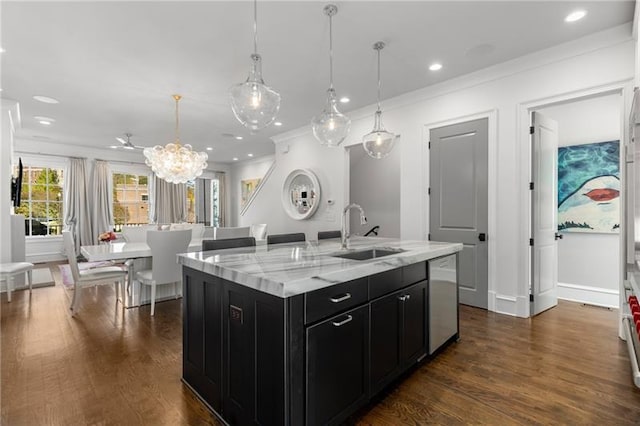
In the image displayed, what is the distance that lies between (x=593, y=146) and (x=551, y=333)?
2.56 meters

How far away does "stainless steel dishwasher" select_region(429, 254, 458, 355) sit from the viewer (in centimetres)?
245

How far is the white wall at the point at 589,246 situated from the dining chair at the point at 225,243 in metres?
3.78

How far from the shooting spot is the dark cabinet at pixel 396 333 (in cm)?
187

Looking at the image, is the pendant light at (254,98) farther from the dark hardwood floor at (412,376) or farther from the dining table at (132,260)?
the dining table at (132,260)

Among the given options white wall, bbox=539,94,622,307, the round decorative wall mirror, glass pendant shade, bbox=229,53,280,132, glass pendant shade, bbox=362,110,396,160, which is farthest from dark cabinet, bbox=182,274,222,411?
white wall, bbox=539,94,622,307

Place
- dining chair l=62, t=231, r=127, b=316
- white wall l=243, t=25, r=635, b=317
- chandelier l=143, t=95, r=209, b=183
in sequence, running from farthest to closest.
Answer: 1. chandelier l=143, t=95, r=209, b=183
2. dining chair l=62, t=231, r=127, b=316
3. white wall l=243, t=25, r=635, b=317

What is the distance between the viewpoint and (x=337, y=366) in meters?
1.60

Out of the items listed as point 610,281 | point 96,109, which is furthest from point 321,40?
point 610,281

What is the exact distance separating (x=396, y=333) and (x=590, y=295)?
11.6 feet

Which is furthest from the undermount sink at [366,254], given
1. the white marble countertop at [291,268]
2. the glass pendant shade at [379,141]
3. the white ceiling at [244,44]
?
the white ceiling at [244,44]

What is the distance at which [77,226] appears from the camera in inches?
295

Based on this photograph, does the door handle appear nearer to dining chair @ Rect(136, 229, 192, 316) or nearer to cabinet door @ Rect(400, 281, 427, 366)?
cabinet door @ Rect(400, 281, 427, 366)

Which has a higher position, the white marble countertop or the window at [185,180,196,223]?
the window at [185,180,196,223]

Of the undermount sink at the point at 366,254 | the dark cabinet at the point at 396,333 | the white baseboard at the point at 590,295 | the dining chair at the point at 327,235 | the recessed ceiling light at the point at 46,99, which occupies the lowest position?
the white baseboard at the point at 590,295
